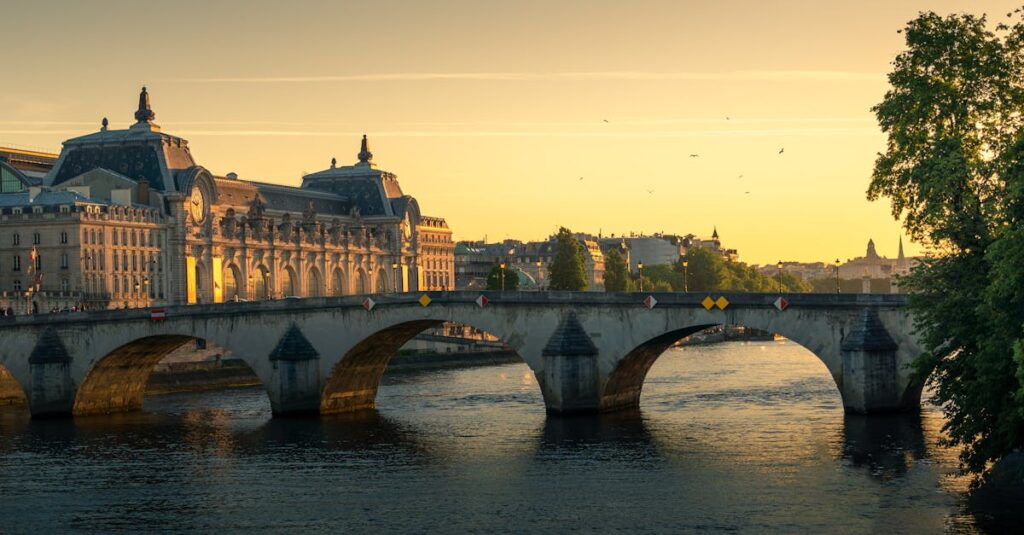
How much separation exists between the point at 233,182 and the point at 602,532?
13529 centimetres

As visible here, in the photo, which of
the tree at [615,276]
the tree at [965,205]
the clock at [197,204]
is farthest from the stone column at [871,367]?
the tree at [615,276]

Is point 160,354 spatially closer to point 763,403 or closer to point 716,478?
point 763,403

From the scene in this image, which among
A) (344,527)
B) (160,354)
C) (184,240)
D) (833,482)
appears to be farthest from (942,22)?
(184,240)

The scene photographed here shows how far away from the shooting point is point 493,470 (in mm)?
62406

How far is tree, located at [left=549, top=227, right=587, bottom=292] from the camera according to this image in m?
174

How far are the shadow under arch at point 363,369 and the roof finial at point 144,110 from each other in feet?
266

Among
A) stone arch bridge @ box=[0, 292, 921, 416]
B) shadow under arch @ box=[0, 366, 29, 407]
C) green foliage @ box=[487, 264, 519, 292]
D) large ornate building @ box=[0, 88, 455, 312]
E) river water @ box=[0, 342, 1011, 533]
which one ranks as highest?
large ornate building @ box=[0, 88, 455, 312]

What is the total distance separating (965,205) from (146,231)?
385 feet

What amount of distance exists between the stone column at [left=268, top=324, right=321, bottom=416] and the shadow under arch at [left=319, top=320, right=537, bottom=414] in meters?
0.70

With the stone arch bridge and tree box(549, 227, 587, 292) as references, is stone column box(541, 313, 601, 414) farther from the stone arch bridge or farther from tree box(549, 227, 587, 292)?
tree box(549, 227, 587, 292)

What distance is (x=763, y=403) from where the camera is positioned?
8531cm

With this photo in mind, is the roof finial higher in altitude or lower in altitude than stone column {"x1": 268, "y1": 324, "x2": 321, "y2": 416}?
higher

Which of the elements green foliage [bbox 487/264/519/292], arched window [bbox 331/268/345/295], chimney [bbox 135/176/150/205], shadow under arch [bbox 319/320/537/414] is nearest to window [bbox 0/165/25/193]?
chimney [bbox 135/176/150/205]

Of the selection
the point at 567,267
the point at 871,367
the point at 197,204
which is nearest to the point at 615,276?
the point at 567,267
